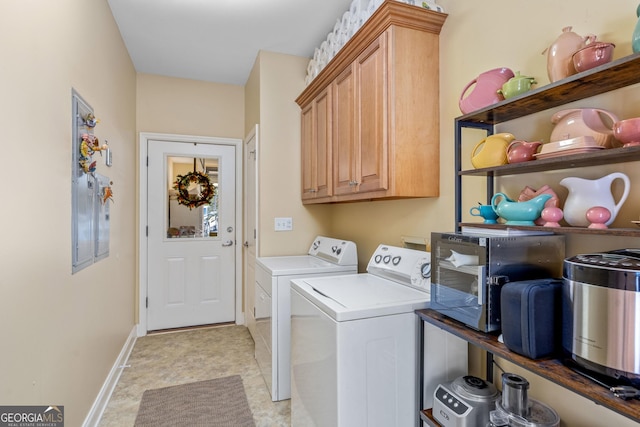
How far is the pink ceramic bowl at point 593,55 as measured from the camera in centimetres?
90

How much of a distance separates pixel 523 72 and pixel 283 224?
6.86 feet

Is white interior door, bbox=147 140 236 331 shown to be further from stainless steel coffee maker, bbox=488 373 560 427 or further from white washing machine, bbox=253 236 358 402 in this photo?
stainless steel coffee maker, bbox=488 373 560 427

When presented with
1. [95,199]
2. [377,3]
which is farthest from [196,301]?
[377,3]

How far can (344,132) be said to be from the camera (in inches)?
82.0

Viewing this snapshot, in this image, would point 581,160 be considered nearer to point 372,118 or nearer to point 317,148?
point 372,118

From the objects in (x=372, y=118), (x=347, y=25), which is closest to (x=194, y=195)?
(x=347, y=25)

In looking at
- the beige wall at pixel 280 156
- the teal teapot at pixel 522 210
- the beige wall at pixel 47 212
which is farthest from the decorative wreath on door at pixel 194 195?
the teal teapot at pixel 522 210

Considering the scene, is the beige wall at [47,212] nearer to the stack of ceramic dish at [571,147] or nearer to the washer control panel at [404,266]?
the washer control panel at [404,266]

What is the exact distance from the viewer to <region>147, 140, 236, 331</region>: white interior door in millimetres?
3459

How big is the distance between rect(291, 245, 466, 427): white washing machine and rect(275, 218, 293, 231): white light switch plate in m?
1.35

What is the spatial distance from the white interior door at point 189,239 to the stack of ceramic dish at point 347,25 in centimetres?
158

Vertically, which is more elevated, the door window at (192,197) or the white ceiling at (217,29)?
the white ceiling at (217,29)

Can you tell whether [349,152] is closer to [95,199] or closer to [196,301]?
[95,199]

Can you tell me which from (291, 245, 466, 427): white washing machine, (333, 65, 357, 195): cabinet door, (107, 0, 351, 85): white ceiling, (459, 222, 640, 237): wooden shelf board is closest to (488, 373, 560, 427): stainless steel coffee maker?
(291, 245, 466, 427): white washing machine
